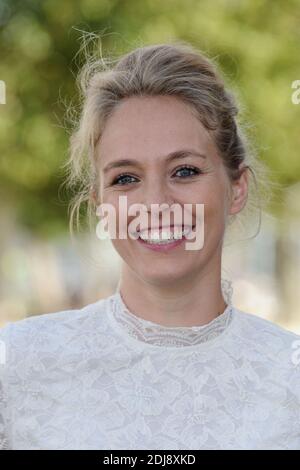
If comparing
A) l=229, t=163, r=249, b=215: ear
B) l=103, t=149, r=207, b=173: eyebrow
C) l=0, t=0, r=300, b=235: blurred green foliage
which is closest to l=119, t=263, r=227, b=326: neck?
l=229, t=163, r=249, b=215: ear

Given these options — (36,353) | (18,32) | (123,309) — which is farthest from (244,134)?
(18,32)

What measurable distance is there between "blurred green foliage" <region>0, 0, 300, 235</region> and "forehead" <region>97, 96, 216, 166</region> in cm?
623

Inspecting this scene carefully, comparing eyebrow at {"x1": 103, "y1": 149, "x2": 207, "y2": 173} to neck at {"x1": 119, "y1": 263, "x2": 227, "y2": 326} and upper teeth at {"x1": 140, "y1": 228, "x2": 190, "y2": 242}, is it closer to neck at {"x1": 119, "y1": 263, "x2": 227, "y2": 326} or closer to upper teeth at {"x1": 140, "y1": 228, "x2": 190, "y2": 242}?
upper teeth at {"x1": 140, "y1": 228, "x2": 190, "y2": 242}

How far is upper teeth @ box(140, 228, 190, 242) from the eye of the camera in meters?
2.62

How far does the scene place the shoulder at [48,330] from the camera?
2.71 metres

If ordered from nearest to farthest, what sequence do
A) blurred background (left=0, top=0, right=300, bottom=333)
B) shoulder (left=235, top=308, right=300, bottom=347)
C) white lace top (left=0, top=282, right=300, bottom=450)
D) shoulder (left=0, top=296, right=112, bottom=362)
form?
Result: white lace top (left=0, top=282, right=300, bottom=450) < shoulder (left=0, top=296, right=112, bottom=362) < shoulder (left=235, top=308, right=300, bottom=347) < blurred background (left=0, top=0, right=300, bottom=333)

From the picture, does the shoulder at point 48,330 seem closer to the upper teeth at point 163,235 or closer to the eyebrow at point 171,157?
the upper teeth at point 163,235

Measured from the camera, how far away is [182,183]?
2.62 m

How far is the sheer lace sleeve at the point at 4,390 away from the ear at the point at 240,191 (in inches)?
34.9

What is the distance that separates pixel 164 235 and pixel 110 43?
659 cm

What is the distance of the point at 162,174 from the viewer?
2600mm

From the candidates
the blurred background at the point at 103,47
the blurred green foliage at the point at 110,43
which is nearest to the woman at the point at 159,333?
the blurred background at the point at 103,47

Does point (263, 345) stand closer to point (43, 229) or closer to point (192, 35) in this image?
point (192, 35)

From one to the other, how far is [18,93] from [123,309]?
753 centimetres
